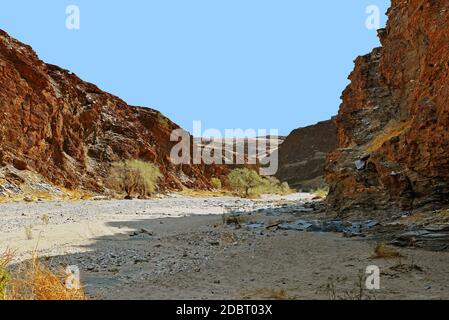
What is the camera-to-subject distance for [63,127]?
54.1m

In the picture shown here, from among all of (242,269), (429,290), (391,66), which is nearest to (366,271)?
(429,290)

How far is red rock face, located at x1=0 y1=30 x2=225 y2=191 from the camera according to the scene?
45.7 meters

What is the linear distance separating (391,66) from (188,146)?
220ft

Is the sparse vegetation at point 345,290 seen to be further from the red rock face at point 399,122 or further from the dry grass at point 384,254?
the red rock face at point 399,122

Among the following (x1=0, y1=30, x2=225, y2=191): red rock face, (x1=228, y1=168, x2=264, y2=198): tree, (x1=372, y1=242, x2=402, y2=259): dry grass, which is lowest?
(x1=372, y1=242, x2=402, y2=259): dry grass

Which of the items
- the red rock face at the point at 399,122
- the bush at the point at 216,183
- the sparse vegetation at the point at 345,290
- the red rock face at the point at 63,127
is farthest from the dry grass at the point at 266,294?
the bush at the point at 216,183

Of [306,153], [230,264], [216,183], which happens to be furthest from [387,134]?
[306,153]

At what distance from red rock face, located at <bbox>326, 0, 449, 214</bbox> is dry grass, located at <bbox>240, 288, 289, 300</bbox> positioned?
28.0 ft

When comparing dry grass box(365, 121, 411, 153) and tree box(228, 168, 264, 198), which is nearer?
dry grass box(365, 121, 411, 153)

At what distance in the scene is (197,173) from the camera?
263 feet

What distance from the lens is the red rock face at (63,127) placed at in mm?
45688

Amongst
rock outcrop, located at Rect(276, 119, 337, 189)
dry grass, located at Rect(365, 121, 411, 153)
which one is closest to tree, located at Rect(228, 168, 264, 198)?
dry grass, located at Rect(365, 121, 411, 153)

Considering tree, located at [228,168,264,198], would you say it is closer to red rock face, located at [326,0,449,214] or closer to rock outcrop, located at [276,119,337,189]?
red rock face, located at [326,0,449,214]

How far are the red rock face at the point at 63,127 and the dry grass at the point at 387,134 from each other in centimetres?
3507
